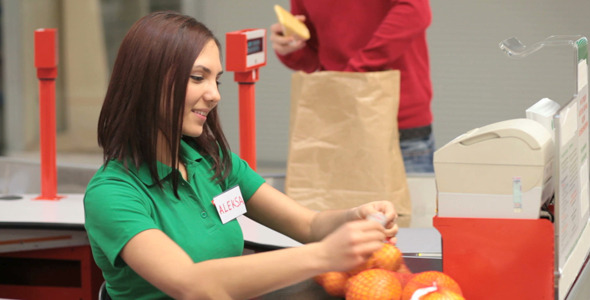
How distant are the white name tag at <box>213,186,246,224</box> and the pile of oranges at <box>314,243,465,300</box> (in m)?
0.24

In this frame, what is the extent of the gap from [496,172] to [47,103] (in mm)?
1699

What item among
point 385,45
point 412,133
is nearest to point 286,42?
point 385,45

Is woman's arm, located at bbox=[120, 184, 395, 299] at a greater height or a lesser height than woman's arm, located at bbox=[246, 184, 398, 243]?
greater

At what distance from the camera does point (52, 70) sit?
259 centimetres

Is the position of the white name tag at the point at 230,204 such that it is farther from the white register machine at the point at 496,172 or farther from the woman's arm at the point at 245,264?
the white register machine at the point at 496,172

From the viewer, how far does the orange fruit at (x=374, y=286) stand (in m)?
1.37

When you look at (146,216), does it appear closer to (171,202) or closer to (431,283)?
(171,202)

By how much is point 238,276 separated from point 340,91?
114 cm

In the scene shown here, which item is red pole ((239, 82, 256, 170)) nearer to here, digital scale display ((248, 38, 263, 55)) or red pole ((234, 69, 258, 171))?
red pole ((234, 69, 258, 171))

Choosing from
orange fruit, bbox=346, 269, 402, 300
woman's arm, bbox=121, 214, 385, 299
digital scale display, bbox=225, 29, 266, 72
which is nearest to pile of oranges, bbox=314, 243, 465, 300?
orange fruit, bbox=346, 269, 402, 300

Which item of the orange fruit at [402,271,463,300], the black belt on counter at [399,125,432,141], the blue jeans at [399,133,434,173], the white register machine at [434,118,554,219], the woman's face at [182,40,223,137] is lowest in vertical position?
the blue jeans at [399,133,434,173]

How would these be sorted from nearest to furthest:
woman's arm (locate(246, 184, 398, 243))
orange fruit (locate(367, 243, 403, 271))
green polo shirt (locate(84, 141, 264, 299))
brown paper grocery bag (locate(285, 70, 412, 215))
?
green polo shirt (locate(84, 141, 264, 299)), orange fruit (locate(367, 243, 403, 271)), woman's arm (locate(246, 184, 398, 243)), brown paper grocery bag (locate(285, 70, 412, 215))

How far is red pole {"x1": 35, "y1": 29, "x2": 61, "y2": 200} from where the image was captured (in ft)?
8.43

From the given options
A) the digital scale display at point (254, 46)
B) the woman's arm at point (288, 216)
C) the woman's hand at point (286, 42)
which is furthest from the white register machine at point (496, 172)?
the woman's hand at point (286, 42)
